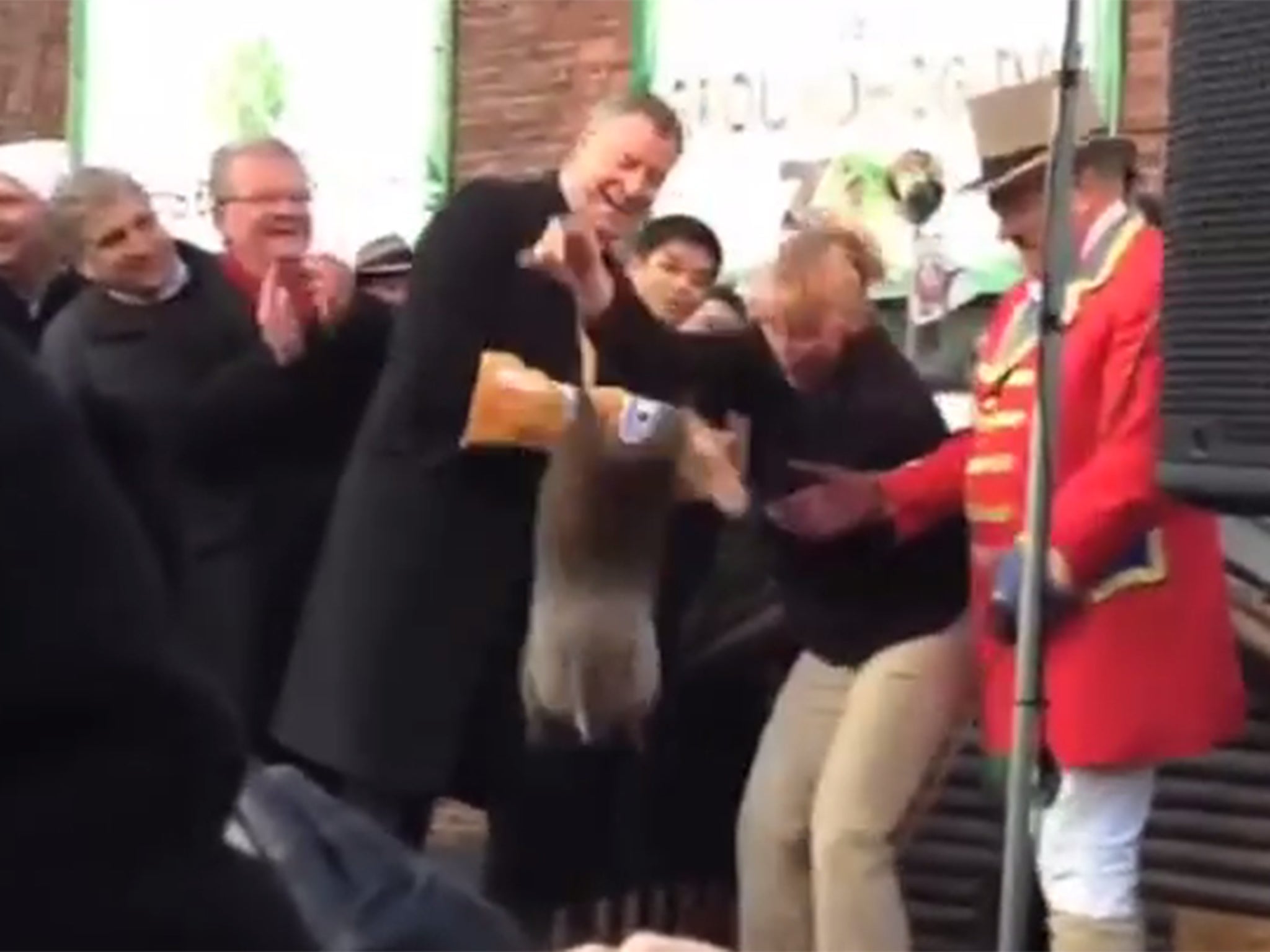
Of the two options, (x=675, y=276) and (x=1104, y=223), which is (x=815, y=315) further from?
(x=1104, y=223)

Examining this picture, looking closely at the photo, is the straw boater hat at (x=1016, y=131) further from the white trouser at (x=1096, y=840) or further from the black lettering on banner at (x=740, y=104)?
the black lettering on banner at (x=740, y=104)

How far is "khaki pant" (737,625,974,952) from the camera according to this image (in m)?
5.79

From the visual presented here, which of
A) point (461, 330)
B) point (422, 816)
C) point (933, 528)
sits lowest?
point (422, 816)

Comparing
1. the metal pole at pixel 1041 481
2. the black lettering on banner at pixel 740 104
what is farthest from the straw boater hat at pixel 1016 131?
the black lettering on banner at pixel 740 104

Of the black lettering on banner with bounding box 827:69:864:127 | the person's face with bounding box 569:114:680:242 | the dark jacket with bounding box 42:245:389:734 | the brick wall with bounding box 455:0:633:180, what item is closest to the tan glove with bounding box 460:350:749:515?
the person's face with bounding box 569:114:680:242

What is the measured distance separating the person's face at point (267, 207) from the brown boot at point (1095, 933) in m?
1.87

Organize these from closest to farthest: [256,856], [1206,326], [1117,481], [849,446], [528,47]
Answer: [256,856], [1206,326], [1117,481], [849,446], [528,47]

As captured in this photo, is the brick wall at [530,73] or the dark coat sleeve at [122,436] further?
the brick wall at [530,73]

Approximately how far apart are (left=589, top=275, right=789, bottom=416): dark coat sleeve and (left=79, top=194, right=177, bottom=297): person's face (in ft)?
3.36

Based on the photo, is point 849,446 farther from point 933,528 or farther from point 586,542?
point 586,542

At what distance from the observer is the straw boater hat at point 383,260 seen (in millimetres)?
6453

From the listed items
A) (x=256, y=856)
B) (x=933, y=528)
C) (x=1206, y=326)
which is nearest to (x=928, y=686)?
(x=933, y=528)

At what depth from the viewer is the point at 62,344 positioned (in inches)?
224

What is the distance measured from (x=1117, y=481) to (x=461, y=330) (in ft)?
3.56
